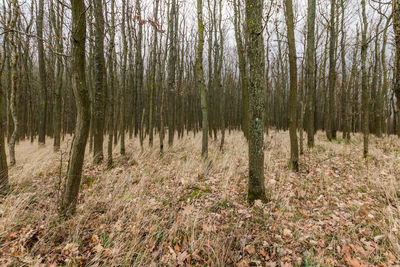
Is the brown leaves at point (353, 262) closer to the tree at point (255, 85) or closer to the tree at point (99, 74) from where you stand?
the tree at point (255, 85)

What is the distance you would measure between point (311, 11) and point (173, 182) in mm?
8010

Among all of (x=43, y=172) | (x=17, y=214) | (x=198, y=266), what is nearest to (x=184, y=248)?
(x=198, y=266)

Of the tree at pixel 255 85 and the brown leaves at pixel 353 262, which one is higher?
the tree at pixel 255 85

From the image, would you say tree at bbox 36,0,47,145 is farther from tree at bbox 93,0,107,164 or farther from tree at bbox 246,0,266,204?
tree at bbox 246,0,266,204

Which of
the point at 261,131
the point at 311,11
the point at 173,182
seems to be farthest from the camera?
the point at 311,11

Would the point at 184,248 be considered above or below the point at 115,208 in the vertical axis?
below

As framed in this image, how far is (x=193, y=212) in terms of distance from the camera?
3.01 metres

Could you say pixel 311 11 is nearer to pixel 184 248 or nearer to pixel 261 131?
pixel 261 131

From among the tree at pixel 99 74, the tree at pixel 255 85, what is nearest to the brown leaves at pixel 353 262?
the tree at pixel 255 85

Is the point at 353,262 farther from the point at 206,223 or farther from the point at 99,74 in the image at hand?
the point at 99,74

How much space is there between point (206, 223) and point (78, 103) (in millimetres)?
2509

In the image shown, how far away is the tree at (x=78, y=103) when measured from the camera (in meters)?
2.63

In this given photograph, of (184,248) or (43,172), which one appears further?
(43,172)

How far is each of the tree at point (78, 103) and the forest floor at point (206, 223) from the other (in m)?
0.21
